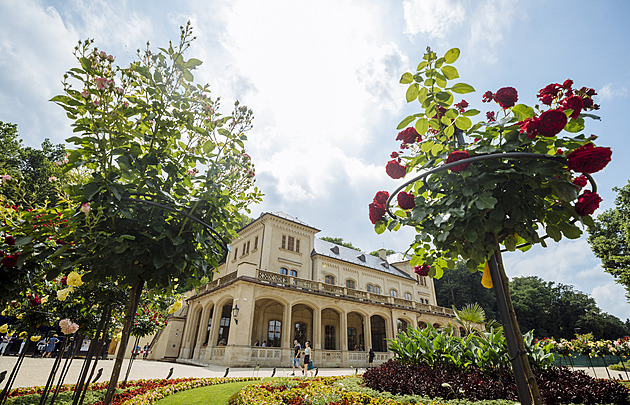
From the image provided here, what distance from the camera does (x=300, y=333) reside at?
78.2ft

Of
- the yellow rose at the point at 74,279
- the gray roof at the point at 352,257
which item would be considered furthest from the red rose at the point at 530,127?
the gray roof at the point at 352,257

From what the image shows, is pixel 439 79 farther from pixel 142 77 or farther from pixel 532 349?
pixel 532 349

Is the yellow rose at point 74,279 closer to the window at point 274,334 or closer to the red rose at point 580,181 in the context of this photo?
the red rose at point 580,181

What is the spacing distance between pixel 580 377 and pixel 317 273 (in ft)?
70.4

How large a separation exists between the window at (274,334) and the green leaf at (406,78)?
2371cm

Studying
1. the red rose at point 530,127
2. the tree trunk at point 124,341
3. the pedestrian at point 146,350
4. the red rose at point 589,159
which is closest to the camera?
the red rose at point 589,159

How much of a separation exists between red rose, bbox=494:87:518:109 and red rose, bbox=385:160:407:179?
0.93 metres

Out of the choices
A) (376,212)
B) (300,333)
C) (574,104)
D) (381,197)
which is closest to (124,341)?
(376,212)

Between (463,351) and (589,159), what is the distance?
763 centimetres

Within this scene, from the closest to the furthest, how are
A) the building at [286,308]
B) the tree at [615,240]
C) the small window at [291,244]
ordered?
the building at [286,308] → the tree at [615,240] → the small window at [291,244]

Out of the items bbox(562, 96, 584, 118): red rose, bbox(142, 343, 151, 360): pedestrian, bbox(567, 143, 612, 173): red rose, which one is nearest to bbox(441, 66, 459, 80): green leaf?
bbox(562, 96, 584, 118): red rose

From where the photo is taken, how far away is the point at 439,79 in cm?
206

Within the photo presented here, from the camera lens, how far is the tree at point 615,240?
20.9 metres

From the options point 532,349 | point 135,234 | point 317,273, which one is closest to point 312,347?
point 317,273
